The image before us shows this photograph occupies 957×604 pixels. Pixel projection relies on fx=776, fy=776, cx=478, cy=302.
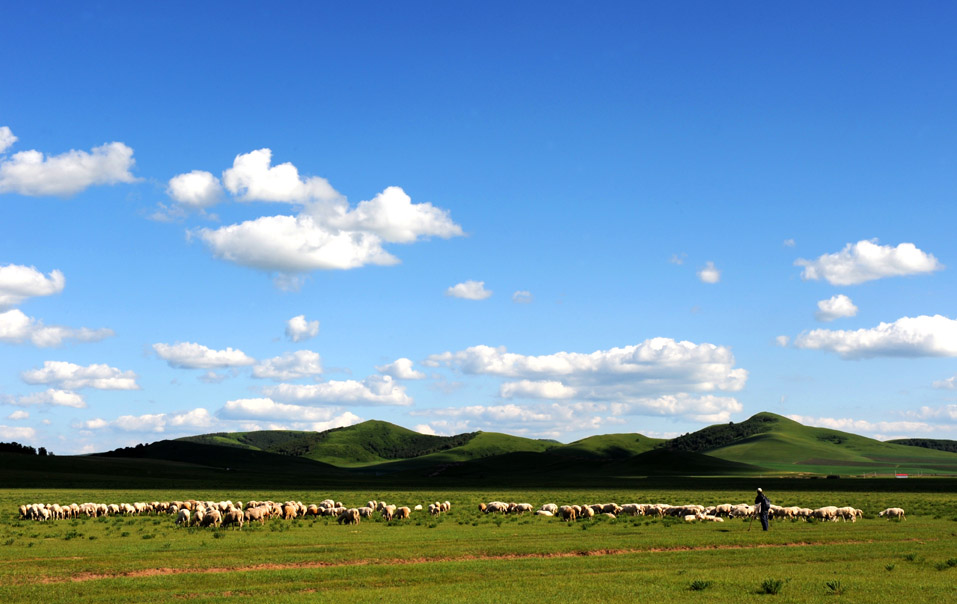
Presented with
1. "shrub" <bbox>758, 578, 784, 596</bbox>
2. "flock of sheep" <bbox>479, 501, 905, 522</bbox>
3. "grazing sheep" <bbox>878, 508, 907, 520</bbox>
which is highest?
"shrub" <bbox>758, 578, 784, 596</bbox>

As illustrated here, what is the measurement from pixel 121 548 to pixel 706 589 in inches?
871

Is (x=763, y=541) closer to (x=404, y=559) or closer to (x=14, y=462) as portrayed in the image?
(x=404, y=559)

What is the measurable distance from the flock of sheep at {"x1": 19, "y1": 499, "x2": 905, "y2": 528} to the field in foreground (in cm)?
214

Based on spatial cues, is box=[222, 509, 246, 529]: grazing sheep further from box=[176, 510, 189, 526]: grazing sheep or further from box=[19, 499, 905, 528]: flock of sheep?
box=[176, 510, 189, 526]: grazing sheep

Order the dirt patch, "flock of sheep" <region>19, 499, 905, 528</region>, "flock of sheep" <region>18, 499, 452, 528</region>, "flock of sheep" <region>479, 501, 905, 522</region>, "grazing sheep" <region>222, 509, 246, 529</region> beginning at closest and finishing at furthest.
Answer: the dirt patch
"grazing sheep" <region>222, 509, 246, 529</region>
"flock of sheep" <region>18, 499, 452, 528</region>
"flock of sheep" <region>19, 499, 905, 528</region>
"flock of sheep" <region>479, 501, 905, 522</region>

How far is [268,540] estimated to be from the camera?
107ft

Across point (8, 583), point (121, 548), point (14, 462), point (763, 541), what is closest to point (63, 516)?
point (121, 548)

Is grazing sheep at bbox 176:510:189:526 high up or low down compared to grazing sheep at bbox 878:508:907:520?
up

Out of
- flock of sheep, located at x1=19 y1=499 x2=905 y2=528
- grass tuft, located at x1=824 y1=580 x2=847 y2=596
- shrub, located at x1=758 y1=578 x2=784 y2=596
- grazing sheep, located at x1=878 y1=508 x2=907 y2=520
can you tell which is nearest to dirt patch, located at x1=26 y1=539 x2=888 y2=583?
shrub, located at x1=758 y1=578 x2=784 y2=596

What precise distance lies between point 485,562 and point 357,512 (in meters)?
17.4

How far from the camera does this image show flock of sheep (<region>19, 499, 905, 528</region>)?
134 feet

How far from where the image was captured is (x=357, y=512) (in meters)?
41.9

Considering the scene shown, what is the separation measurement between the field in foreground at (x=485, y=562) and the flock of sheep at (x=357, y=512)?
7.03 ft

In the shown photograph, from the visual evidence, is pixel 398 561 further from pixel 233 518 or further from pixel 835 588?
pixel 233 518
